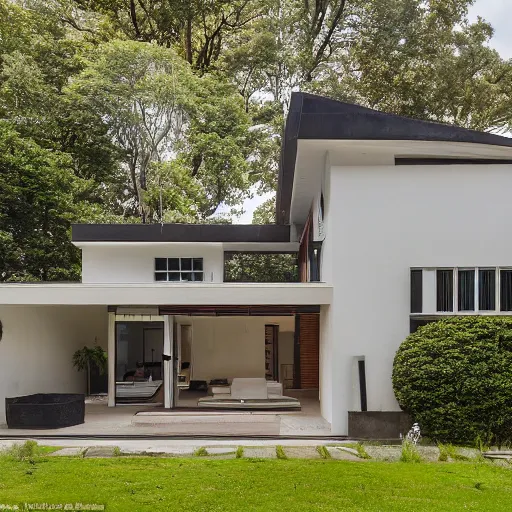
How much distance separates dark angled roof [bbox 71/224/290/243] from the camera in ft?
59.0

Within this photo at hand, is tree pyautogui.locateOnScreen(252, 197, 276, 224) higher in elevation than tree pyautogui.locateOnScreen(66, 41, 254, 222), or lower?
lower

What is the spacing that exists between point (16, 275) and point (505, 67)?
2498cm

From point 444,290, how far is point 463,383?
200 centimetres

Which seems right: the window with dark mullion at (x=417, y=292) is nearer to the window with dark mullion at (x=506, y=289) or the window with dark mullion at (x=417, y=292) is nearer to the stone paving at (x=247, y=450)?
the window with dark mullion at (x=506, y=289)

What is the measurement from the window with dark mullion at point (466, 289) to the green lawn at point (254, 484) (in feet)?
11.7

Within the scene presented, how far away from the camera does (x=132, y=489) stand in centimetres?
736

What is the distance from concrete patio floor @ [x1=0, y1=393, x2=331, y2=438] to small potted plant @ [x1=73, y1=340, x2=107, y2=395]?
115 inches

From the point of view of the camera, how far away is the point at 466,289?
11992 mm

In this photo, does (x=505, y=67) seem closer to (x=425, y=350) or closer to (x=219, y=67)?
(x=219, y=67)

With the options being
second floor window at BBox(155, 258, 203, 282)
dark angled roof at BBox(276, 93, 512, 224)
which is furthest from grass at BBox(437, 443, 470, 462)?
second floor window at BBox(155, 258, 203, 282)

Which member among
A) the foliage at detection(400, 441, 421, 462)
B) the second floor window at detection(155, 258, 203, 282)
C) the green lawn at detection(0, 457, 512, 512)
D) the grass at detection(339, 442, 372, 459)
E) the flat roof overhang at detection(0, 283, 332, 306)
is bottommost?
the grass at detection(339, 442, 372, 459)

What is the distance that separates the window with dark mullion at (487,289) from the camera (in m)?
11.9

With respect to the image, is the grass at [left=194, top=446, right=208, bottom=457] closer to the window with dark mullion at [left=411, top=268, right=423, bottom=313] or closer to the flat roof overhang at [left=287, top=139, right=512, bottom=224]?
the window with dark mullion at [left=411, top=268, right=423, bottom=313]

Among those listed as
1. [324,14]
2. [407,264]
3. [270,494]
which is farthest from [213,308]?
→ [324,14]
